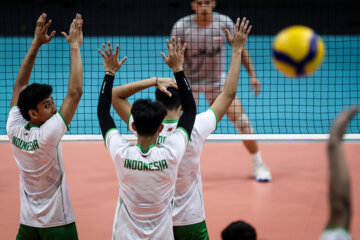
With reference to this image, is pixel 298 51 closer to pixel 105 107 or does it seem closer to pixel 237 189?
pixel 105 107

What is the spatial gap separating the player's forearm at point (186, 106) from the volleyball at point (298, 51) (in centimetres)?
61

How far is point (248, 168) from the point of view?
21.1 feet

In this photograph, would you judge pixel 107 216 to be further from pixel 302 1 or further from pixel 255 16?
pixel 302 1

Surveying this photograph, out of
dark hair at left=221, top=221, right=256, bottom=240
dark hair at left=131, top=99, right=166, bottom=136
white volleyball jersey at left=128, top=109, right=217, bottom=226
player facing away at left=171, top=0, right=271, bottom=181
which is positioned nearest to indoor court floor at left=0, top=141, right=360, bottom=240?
player facing away at left=171, top=0, right=271, bottom=181

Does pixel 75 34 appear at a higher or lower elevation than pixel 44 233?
higher

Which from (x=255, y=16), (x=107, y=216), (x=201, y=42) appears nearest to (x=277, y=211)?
(x=107, y=216)

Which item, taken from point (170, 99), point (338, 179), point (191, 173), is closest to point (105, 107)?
point (170, 99)

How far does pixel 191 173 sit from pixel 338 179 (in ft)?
4.83

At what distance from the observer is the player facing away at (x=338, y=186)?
5.27ft

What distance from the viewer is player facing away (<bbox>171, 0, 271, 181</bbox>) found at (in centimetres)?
595

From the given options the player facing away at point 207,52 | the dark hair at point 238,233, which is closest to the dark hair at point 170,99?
the dark hair at point 238,233

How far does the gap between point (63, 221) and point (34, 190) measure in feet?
0.93

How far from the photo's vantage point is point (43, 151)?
2.91m

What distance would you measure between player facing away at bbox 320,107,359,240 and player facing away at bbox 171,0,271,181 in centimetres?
432
